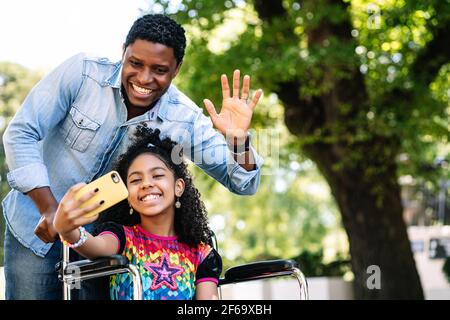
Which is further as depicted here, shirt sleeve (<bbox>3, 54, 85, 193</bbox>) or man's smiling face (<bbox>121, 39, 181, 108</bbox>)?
man's smiling face (<bbox>121, 39, 181, 108</bbox>)

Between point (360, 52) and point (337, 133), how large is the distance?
0.81 m

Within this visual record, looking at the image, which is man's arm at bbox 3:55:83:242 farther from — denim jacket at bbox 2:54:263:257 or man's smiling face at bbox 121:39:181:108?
man's smiling face at bbox 121:39:181:108

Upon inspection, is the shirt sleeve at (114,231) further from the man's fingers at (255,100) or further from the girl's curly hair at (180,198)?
the man's fingers at (255,100)

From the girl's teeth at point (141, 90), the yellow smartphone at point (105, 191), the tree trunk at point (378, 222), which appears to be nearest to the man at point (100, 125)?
the girl's teeth at point (141, 90)

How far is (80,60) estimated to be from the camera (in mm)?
2766

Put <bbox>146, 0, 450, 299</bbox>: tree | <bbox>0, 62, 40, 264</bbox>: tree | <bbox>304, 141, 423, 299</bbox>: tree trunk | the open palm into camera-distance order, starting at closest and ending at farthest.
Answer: the open palm
<bbox>146, 0, 450, 299</bbox>: tree
<bbox>304, 141, 423, 299</bbox>: tree trunk
<bbox>0, 62, 40, 264</bbox>: tree

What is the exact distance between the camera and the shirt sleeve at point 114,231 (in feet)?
8.81

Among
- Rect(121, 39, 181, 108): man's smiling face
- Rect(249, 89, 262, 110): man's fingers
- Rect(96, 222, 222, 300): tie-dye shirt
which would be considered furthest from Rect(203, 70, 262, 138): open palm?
Rect(96, 222, 222, 300): tie-dye shirt

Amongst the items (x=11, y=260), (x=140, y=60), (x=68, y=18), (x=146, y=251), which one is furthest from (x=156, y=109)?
(x=68, y=18)

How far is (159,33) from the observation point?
8.96ft

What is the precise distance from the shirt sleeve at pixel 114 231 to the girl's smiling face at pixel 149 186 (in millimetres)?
94

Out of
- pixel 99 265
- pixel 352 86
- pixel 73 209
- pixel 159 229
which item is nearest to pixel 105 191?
pixel 73 209

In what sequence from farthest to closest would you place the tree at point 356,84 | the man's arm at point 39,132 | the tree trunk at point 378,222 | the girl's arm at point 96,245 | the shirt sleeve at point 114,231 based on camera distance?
1. the tree trunk at point 378,222
2. the tree at point 356,84
3. the shirt sleeve at point 114,231
4. the man's arm at point 39,132
5. the girl's arm at point 96,245

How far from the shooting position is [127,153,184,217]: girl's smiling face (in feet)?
9.07
